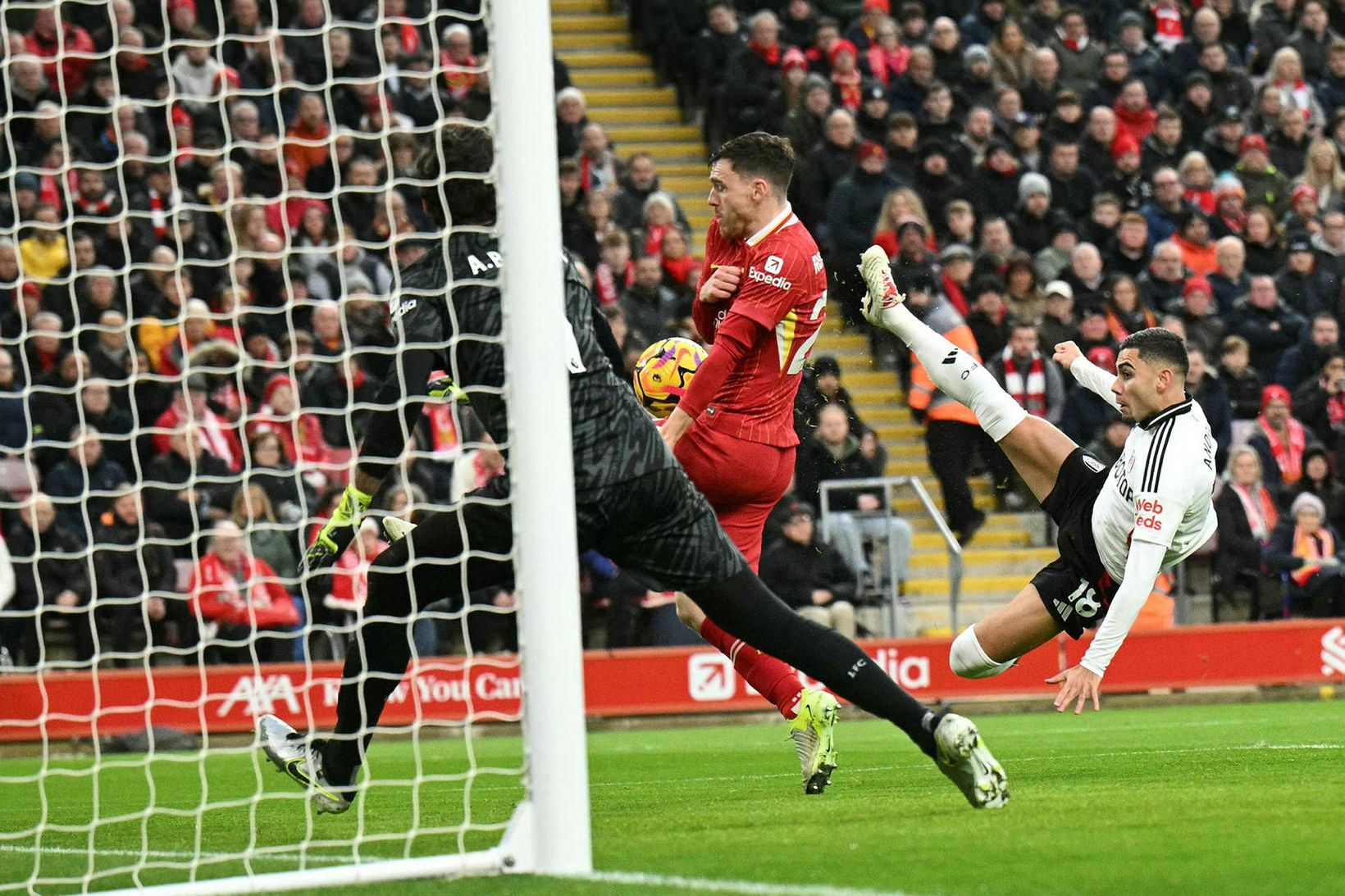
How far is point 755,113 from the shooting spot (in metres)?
17.4

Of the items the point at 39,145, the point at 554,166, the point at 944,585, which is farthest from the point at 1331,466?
the point at 554,166

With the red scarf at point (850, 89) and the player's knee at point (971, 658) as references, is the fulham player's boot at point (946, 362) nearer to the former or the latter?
the player's knee at point (971, 658)

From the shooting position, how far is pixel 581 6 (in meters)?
20.6

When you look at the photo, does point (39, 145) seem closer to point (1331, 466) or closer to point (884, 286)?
point (884, 286)

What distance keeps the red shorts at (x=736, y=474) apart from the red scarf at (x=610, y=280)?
7718 millimetres

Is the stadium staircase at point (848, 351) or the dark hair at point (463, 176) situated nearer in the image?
the dark hair at point (463, 176)

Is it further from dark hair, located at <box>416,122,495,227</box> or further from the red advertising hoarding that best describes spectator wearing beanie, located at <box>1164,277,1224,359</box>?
dark hair, located at <box>416,122,495,227</box>

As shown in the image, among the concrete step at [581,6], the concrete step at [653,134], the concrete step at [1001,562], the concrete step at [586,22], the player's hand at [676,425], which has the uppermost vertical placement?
the concrete step at [581,6]

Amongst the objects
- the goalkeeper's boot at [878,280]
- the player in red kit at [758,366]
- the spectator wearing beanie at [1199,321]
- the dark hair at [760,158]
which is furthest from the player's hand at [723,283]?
the spectator wearing beanie at [1199,321]

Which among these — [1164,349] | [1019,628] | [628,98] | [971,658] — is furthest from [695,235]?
[1164,349]

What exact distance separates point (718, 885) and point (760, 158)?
3.55 m

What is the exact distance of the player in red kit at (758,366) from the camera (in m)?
7.23

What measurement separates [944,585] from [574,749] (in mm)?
10444

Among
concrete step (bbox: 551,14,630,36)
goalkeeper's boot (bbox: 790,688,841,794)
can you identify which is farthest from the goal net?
concrete step (bbox: 551,14,630,36)
